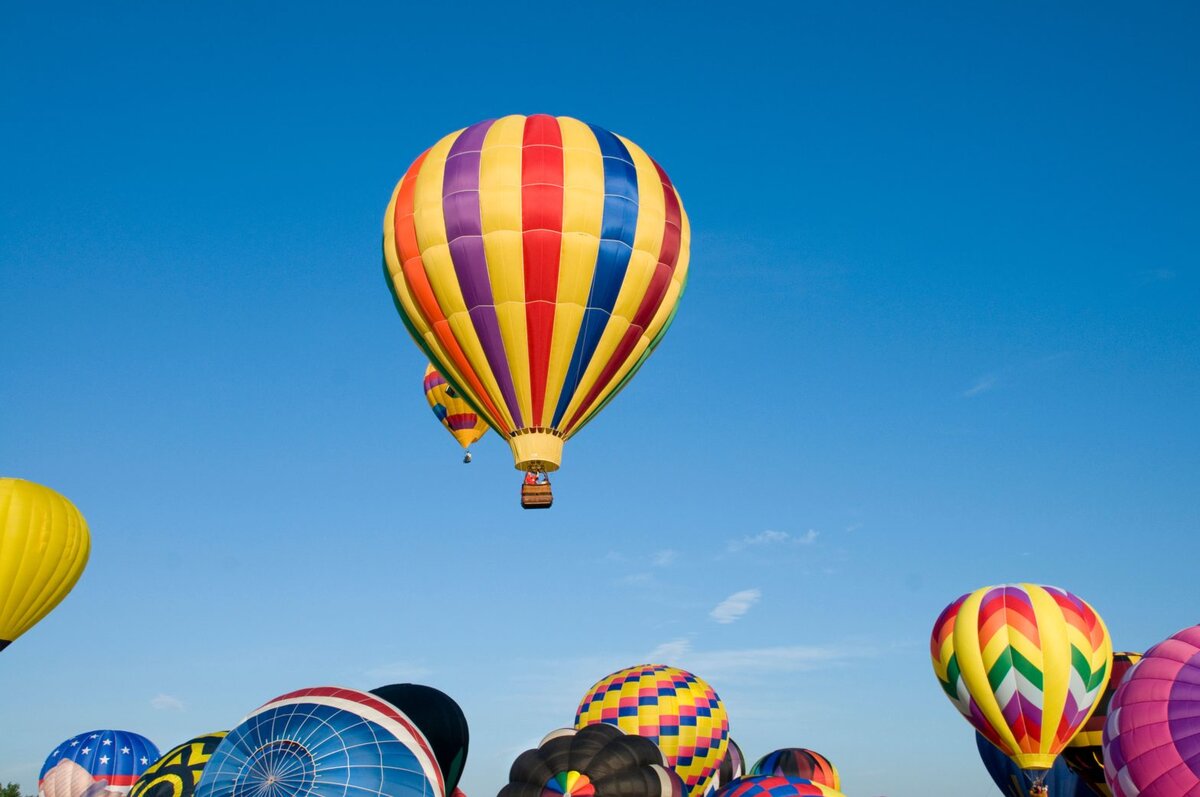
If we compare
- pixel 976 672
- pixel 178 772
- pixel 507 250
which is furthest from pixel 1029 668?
pixel 178 772

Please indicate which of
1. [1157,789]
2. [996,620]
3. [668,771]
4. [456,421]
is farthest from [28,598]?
[1157,789]

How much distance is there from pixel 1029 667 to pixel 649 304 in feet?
28.9

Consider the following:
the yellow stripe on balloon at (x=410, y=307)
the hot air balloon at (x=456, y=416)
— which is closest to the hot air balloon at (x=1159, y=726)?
the yellow stripe on balloon at (x=410, y=307)

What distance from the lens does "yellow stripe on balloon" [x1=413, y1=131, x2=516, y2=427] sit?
1722cm

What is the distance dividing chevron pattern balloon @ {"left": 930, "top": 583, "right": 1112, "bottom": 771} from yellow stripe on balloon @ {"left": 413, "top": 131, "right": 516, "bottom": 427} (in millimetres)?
9161

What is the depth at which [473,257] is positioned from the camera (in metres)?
17.0

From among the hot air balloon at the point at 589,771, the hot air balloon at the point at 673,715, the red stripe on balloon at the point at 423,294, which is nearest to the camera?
the hot air balloon at the point at 589,771

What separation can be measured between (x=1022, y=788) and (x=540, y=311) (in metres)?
12.4

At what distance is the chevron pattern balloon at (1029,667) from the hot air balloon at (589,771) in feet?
22.6

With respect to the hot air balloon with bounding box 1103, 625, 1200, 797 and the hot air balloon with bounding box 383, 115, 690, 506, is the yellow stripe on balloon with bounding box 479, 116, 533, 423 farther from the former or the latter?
the hot air balloon with bounding box 1103, 625, 1200, 797

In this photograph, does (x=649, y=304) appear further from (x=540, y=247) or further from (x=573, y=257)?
(x=540, y=247)

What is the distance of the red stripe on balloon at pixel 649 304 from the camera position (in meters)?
17.7

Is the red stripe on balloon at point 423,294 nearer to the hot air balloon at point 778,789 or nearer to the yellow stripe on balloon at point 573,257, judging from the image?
the yellow stripe on balloon at point 573,257

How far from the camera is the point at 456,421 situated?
97.3 ft
